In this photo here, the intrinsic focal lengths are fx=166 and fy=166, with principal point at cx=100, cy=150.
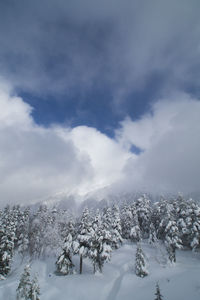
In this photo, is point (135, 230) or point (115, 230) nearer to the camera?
point (115, 230)

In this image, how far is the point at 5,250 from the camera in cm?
3450

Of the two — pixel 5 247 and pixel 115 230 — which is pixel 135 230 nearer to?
pixel 115 230

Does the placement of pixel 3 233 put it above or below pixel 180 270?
above

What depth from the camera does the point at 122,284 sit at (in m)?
28.8

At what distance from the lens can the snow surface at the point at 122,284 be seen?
2419 centimetres

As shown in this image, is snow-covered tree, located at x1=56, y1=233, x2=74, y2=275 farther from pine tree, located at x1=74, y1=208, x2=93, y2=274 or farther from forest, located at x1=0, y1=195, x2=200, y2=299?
pine tree, located at x1=74, y1=208, x2=93, y2=274

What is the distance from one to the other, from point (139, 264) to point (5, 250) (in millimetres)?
27139

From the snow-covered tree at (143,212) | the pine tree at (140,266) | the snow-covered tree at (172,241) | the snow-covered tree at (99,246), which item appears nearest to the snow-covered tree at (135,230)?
the snow-covered tree at (143,212)

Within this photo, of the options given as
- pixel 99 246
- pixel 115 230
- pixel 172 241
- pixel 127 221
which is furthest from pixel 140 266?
pixel 127 221

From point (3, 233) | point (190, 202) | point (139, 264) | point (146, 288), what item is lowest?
point (146, 288)

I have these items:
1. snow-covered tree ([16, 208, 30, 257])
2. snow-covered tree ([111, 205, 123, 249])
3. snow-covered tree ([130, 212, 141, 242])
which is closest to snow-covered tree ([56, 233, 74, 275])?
snow-covered tree ([111, 205, 123, 249])

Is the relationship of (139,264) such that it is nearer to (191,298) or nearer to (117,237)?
(191,298)

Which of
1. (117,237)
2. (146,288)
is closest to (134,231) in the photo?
(117,237)

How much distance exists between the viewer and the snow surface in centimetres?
2419
